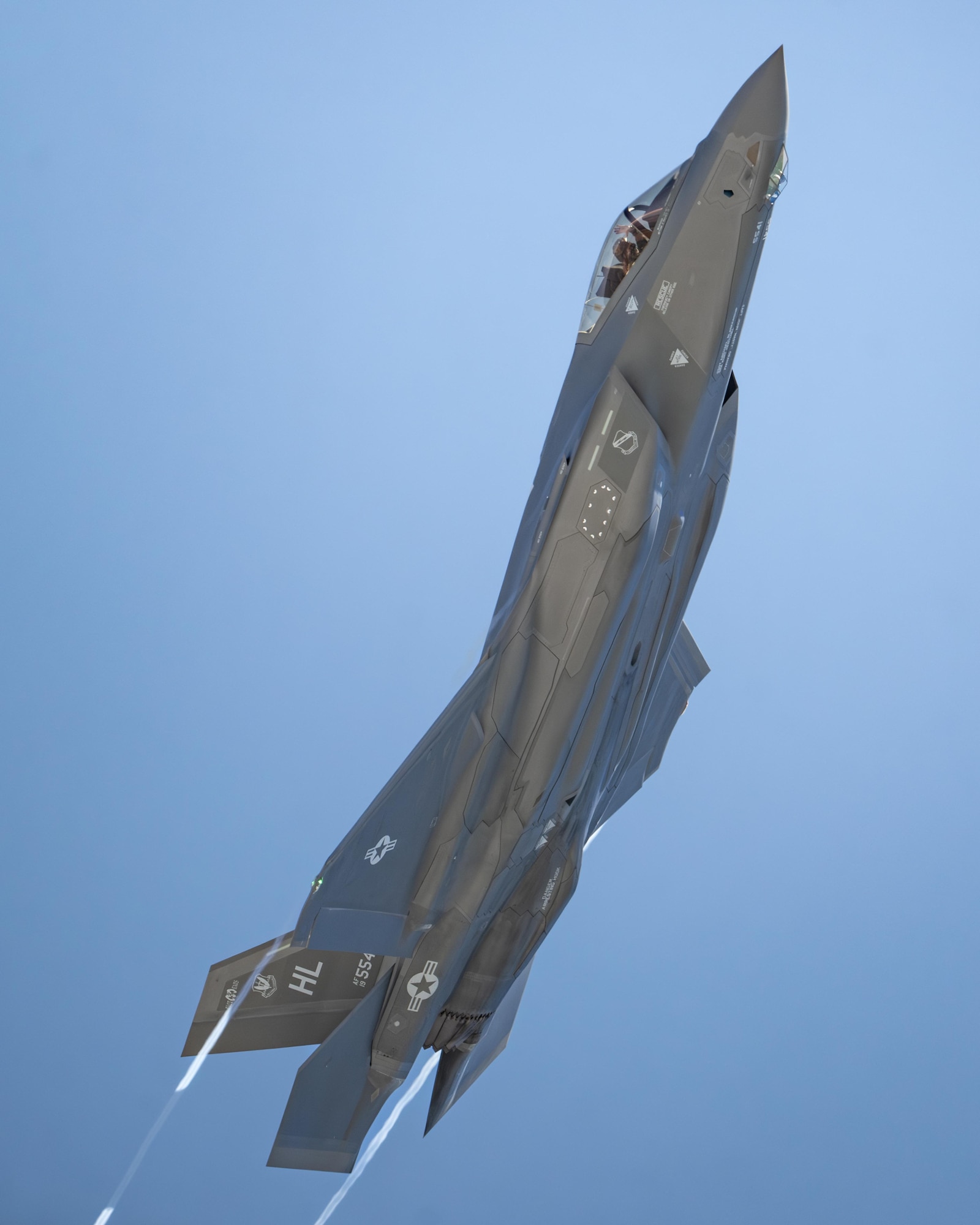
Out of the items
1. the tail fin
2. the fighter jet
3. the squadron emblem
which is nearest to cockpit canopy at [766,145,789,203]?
the fighter jet

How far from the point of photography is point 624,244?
8328mm

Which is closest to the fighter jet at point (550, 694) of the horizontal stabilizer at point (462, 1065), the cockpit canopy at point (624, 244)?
the cockpit canopy at point (624, 244)

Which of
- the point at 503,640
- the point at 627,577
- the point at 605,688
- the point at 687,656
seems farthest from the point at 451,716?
the point at 687,656

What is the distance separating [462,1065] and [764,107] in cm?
807

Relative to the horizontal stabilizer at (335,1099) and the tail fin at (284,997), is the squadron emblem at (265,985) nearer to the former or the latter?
the tail fin at (284,997)

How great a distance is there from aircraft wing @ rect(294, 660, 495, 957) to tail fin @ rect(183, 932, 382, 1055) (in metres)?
0.49

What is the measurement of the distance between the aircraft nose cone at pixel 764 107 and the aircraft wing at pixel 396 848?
431 cm

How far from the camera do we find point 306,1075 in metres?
8.41

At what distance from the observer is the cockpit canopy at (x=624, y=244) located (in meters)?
8.23

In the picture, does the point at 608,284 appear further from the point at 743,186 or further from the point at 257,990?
the point at 257,990

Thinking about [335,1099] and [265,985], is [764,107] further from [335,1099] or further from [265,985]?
[335,1099]

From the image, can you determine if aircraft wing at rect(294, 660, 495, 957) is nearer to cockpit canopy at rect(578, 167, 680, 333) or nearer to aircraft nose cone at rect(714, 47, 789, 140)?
cockpit canopy at rect(578, 167, 680, 333)

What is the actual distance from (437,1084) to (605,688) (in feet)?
13.2

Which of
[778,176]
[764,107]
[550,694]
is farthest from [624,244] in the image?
[550,694]
